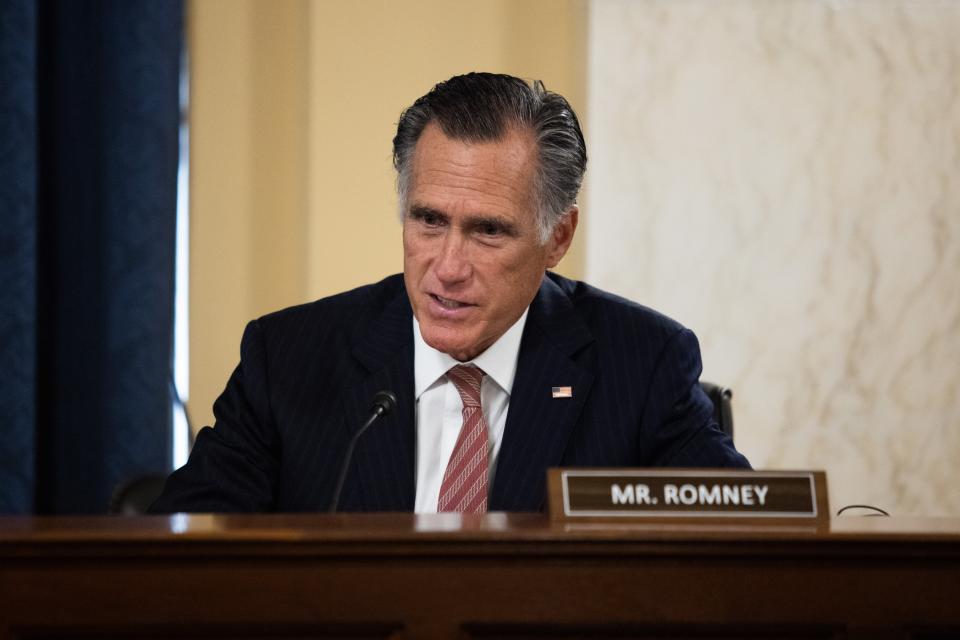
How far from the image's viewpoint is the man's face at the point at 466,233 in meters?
1.97

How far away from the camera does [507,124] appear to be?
2.04 meters

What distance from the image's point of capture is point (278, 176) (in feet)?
10.3

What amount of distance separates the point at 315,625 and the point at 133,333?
2.00m

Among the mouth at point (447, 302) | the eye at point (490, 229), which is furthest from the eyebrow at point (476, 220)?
the mouth at point (447, 302)

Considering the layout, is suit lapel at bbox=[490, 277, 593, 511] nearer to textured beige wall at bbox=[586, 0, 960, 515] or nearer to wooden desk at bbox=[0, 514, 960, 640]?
wooden desk at bbox=[0, 514, 960, 640]

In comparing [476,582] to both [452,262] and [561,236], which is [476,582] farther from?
[561,236]

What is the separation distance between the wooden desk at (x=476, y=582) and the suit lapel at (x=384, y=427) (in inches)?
26.8

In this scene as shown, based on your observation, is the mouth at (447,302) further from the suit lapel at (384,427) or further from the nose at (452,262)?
the suit lapel at (384,427)

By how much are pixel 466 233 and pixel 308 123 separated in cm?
122

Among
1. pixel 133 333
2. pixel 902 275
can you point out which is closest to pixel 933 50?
pixel 902 275

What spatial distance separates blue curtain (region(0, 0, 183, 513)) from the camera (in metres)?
2.96

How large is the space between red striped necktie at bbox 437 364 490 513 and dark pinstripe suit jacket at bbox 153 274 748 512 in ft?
0.10

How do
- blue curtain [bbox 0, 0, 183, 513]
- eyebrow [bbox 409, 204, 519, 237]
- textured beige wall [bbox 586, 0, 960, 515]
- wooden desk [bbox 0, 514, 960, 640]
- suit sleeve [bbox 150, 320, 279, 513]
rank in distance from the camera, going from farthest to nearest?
1. textured beige wall [bbox 586, 0, 960, 515]
2. blue curtain [bbox 0, 0, 183, 513]
3. eyebrow [bbox 409, 204, 519, 237]
4. suit sleeve [bbox 150, 320, 279, 513]
5. wooden desk [bbox 0, 514, 960, 640]

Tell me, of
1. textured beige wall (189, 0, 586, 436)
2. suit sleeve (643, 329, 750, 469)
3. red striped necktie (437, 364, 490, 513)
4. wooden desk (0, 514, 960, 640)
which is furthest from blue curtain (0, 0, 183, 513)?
wooden desk (0, 514, 960, 640)
